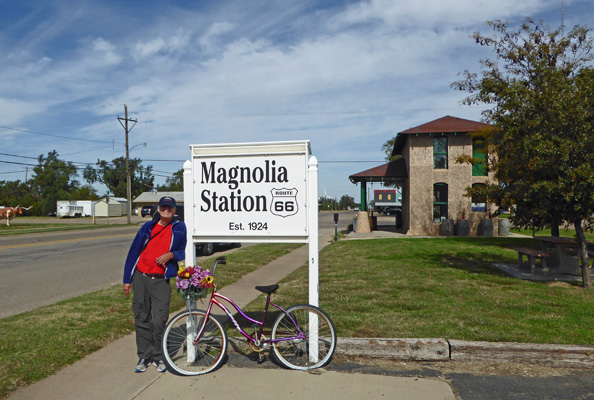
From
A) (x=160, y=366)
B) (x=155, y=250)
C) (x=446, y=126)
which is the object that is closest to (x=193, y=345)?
(x=160, y=366)

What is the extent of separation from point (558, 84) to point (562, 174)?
1.58 m

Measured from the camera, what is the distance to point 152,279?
185 inches

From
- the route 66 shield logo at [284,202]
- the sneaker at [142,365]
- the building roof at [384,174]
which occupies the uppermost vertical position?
the building roof at [384,174]

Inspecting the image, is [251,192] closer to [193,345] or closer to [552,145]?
[193,345]

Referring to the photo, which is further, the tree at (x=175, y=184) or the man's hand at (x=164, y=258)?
the tree at (x=175, y=184)

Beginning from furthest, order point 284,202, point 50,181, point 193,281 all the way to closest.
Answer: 1. point 50,181
2. point 284,202
3. point 193,281

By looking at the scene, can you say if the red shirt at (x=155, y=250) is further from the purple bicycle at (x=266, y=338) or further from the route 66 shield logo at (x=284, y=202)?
the route 66 shield logo at (x=284, y=202)

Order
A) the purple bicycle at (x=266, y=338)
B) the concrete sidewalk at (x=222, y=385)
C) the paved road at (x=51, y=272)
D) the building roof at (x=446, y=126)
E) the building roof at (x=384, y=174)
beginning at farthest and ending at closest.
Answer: the building roof at (x=384, y=174) → the building roof at (x=446, y=126) → the paved road at (x=51, y=272) → the purple bicycle at (x=266, y=338) → the concrete sidewalk at (x=222, y=385)

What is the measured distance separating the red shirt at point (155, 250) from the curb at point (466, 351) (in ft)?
6.94

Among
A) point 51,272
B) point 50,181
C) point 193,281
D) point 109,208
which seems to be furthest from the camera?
point 50,181

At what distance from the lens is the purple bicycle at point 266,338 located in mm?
4559

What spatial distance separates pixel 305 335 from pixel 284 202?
4.63 feet

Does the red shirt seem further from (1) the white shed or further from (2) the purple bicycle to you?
(1) the white shed

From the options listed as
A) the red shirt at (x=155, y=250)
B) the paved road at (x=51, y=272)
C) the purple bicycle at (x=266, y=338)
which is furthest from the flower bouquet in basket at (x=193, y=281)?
the paved road at (x=51, y=272)
